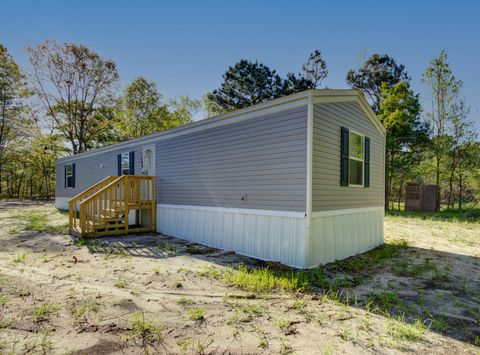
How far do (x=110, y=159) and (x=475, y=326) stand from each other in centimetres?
1103

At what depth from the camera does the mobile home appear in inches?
199

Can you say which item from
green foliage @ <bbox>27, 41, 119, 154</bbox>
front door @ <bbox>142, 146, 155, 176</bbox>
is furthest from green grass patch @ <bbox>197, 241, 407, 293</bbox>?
green foliage @ <bbox>27, 41, 119, 154</bbox>

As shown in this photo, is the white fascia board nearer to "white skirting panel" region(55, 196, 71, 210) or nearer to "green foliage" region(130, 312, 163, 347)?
"green foliage" region(130, 312, 163, 347)

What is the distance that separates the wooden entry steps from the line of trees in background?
41.3 feet

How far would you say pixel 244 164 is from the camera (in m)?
6.00

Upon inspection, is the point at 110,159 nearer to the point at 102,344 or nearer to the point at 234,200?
the point at 234,200

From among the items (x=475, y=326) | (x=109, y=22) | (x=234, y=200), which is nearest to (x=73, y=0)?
(x=109, y=22)

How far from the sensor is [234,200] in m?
6.20

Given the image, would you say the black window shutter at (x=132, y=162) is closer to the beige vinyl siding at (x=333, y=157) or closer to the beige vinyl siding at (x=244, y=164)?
the beige vinyl siding at (x=244, y=164)

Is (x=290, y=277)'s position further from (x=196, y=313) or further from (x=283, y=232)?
(x=196, y=313)

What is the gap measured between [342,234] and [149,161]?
6.14 meters

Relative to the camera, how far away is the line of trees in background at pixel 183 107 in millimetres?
16750

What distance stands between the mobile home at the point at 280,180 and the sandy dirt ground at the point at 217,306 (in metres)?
0.54

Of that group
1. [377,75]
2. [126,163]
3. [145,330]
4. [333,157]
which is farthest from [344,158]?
[377,75]
